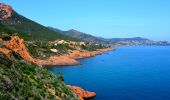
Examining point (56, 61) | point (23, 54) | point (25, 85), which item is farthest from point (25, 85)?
point (56, 61)

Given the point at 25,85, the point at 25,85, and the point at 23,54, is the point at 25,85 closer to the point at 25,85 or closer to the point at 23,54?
the point at 25,85

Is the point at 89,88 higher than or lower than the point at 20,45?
lower

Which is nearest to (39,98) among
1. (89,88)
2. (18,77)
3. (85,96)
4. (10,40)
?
(18,77)

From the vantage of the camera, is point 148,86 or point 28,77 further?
point 148,86

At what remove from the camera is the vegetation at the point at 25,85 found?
27.1m

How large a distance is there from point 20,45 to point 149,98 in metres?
31.4

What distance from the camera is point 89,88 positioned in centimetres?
7319

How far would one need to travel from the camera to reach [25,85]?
3088cm

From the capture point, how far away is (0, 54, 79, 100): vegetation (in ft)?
89.0

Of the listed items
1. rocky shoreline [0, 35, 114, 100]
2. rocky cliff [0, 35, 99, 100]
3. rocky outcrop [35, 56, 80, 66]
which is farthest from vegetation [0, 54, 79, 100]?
rocky outcrop [35, 56, 80, 66]

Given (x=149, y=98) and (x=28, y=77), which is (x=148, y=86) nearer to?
(x=149, y=98)

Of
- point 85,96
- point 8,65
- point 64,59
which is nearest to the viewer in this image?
point 8,65

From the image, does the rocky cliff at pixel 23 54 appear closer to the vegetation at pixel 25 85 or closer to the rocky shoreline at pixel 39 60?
the rocky shoreline at pixel 39 60

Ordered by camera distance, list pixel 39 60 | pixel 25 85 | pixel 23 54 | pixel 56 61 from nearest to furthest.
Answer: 1. pixel 25 85
2. pixel 23 54
3. pixel 39 60
4. pixel 56 61
